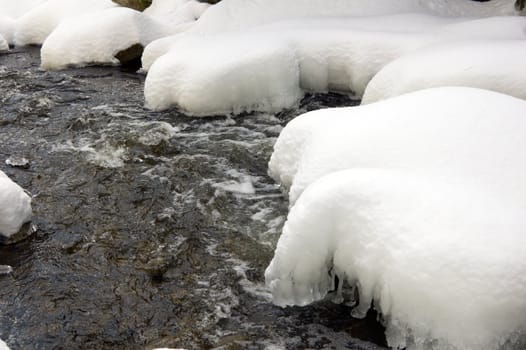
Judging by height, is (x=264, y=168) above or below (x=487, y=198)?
below

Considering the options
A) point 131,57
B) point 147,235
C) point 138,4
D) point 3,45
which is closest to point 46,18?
point 3,45

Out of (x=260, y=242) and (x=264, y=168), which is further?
(x=264, y=168)

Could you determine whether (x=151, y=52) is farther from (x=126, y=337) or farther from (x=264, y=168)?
(x=126, y=337)

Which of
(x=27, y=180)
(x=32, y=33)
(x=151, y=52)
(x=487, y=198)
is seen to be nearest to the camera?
(x=487, y=198)

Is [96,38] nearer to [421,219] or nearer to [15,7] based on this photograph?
[15,7]

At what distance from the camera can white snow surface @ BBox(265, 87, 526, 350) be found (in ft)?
11.3

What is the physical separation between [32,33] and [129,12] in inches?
143

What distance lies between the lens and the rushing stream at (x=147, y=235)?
4.12 m

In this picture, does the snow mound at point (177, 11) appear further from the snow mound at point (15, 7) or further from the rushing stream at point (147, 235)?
the rushing stream at point (147, 235)

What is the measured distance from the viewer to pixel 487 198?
3.92 meters

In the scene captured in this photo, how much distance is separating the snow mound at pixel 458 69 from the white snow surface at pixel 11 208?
4.53 m

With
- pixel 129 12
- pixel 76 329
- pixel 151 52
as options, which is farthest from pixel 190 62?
pixel 76 329

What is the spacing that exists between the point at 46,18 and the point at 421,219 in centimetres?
1174

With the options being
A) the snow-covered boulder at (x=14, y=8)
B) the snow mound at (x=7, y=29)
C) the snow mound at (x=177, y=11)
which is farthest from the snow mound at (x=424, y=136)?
the snow-covered boulder at (x=14, y=8)
